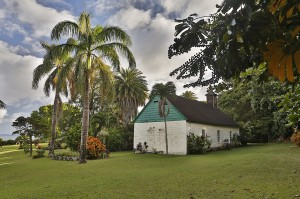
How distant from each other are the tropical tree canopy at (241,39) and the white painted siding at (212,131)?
23868 millimetres

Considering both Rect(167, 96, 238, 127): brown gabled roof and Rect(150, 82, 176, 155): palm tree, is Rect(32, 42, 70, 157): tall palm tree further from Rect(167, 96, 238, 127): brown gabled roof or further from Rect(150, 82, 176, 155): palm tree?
Rect(167, 96, 238, 127): brown gabled roof

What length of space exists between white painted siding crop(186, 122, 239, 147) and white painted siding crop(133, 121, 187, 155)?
90 centimetres

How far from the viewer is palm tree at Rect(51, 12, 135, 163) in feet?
64.4

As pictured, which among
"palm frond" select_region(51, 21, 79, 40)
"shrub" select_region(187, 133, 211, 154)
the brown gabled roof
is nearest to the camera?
"palm frond" select_region(51, 21, 79, 40)

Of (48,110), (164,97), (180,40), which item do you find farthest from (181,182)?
(48,110)

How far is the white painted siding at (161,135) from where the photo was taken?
25953 mm

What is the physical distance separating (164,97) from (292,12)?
24.9 meters

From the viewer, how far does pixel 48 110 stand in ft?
193

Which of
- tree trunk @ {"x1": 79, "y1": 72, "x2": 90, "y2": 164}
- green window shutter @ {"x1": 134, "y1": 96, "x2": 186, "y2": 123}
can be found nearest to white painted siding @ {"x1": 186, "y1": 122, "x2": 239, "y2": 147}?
green window shutter @ {"x1": 134, "y1": 96, "x2": 186, "y2": 123}

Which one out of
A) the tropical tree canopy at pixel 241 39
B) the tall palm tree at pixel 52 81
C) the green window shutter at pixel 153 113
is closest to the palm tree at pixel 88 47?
the tall palm tree at pixel 52 81

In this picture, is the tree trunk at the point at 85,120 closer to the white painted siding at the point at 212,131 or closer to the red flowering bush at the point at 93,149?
the red flowering bush at the point at 93,149

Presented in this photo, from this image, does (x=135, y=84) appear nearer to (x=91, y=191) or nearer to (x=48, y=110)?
(x=48, y=110)

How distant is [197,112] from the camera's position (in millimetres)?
30406

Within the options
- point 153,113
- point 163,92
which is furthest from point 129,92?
point 163,92
